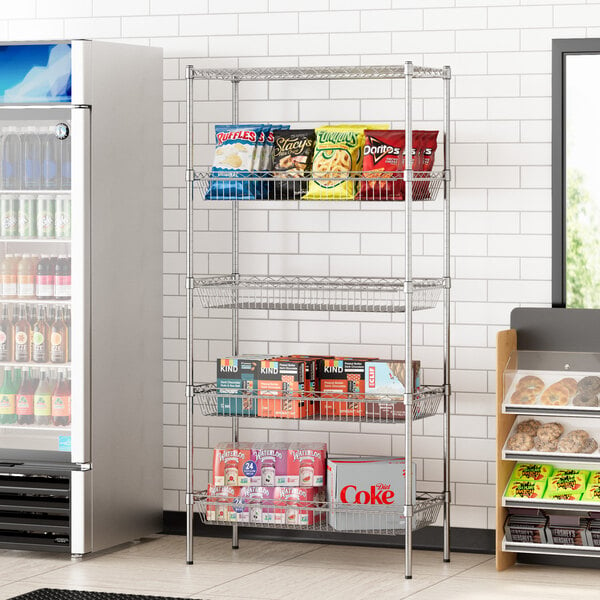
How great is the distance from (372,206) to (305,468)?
127 cm

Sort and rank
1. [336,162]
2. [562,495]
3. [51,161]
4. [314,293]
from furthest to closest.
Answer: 1. [314,293]
2. [51,161]
3. [336,162]
4. [562,495]

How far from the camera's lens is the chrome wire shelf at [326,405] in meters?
5.07

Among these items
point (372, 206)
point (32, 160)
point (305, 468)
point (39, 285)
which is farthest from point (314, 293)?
point (32, 160)

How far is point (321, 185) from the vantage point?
16.7ft

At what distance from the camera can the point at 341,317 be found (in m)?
5.59

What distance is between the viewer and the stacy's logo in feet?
16.4

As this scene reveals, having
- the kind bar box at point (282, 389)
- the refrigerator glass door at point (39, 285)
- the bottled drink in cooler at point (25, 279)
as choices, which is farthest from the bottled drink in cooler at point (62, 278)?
the kind bar box at point (282, 389)

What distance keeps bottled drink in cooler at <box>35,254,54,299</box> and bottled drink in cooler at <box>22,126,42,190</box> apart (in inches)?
13.8

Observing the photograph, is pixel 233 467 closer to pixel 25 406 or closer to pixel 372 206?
pixel 25 406

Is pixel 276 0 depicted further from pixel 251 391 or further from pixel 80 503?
pixel 80 503

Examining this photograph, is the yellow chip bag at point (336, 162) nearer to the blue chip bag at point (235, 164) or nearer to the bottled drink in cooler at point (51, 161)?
the blue chip bag at point (235, 164)

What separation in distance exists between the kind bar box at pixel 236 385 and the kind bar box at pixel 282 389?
0.04 meters

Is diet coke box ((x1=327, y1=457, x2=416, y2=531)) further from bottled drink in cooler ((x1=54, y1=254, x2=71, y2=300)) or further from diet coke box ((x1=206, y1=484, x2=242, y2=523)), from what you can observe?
bottled drink in cooler ((x1=54, y1=254, x2=71, y2=300))

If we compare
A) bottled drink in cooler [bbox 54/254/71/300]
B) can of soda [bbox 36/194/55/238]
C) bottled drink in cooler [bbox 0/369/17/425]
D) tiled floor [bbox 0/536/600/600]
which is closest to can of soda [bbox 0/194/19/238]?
can of soda [bbox 36/194/55/238]
